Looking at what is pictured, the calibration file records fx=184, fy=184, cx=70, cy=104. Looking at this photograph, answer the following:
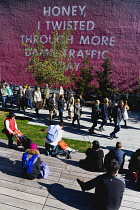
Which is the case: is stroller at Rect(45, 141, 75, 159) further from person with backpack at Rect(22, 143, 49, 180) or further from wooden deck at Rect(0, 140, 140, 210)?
person with backpack at Rect(22, 143, 49, 180)

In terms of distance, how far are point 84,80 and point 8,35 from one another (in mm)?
8041

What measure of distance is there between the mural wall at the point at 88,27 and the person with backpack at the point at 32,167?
38.3 ft

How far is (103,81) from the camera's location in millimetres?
13117

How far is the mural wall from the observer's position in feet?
45.7

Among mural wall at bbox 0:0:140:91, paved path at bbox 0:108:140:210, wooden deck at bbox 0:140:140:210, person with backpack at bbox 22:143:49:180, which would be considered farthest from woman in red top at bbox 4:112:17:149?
mural wall at bbox 0:0:140:91

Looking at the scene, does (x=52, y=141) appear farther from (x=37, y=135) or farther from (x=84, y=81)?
(x=84, y=81)

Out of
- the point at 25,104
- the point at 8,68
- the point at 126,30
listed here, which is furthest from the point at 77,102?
the point at 8,68

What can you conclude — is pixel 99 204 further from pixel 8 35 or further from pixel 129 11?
pixel 8 35

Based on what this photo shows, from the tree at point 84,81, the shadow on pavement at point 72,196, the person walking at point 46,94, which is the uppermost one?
the tree at point 84,81

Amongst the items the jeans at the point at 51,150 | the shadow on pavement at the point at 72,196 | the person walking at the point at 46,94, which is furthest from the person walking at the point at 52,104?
the shadow on pavement at the point at 72,196

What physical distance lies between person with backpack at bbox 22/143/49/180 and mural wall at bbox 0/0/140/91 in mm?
11682

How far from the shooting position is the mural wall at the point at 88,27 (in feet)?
45.7

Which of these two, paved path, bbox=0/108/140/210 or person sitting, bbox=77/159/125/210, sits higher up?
person sitting, bbox=77/159/125/210

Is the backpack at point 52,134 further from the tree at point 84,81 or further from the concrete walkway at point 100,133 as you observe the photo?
the tree at point 84,81
